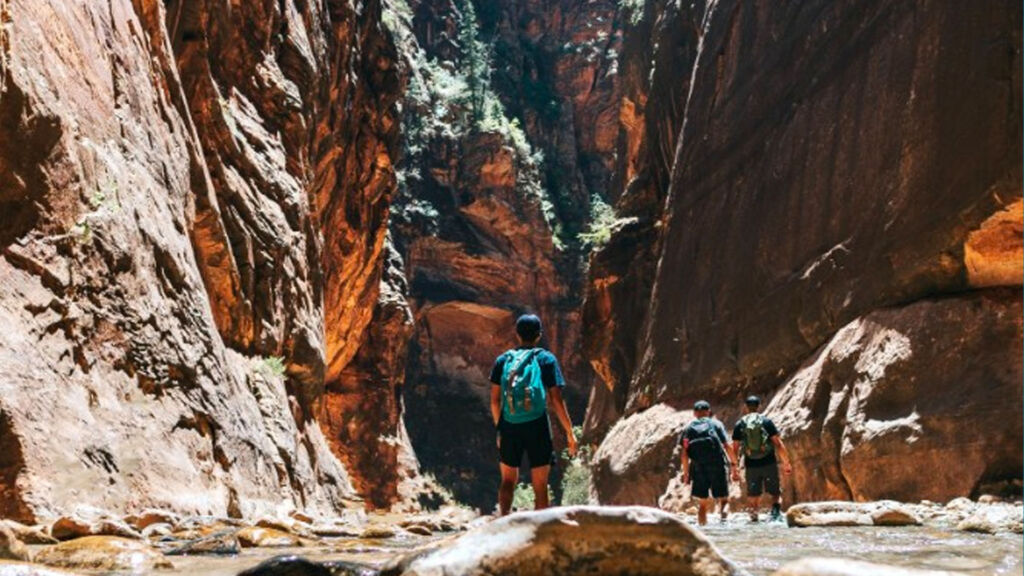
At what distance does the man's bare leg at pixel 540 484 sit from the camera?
673 centimetres

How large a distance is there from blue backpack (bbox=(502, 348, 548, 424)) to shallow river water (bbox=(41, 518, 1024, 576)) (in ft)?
4.18

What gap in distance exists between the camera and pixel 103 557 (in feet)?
18.4

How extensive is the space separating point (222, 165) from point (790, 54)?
38.3 ft

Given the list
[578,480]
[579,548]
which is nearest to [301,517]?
[579,548]

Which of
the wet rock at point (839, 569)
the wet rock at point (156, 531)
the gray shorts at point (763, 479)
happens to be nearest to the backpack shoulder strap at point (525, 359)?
the wet rock at point (156, 531)

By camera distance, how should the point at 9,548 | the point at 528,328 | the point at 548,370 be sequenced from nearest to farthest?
the point at 9,548
the point at 548,370
the point at 528,328

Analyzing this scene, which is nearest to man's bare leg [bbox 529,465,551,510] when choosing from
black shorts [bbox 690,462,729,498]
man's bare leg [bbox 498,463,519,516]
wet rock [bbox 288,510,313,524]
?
man's bare leg [bbox 498,463,519,516]

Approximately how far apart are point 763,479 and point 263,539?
7.46 m

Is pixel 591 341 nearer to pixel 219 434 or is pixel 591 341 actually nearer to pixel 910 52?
pixel 910 52

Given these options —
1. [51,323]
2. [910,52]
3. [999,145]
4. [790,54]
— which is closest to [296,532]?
[51,323]

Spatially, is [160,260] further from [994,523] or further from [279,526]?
[994,523]

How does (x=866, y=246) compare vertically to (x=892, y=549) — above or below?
above

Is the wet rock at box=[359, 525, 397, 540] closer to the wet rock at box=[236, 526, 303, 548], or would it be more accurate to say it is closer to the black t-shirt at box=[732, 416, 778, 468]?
the wet rock at box=[236, 526, 303, 548]

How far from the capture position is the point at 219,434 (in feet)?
40.8
